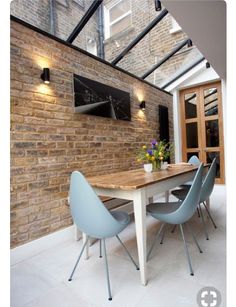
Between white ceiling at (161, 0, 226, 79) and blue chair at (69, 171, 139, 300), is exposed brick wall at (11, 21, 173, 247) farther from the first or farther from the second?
white ceiling at (161, 0, 226, 79)

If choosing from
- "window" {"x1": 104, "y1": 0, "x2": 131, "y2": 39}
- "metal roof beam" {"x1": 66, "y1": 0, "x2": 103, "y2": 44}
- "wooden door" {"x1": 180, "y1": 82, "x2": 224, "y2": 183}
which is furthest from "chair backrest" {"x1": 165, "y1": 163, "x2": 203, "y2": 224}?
"wooden door" {"x1": 180, "y1": 82, "x2": 224, "y2": 183}

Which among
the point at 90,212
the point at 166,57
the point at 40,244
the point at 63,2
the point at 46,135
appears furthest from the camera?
the point at 166,57

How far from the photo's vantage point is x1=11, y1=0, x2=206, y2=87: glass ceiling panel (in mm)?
2842

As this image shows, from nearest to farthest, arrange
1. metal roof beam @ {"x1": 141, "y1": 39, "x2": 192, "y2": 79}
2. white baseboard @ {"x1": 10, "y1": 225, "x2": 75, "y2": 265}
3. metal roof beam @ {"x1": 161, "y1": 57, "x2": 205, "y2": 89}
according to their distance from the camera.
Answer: white baseboard @ {"x1": 10, "y1": 225, "x2": 75, "y2": 265} → metal roof beam @ {"x1": 141, "y1": 39, "x2": 192, "y2": 79} → metal roof beam @ {"x1": 161, "y1": 57, "x2": 205, "y2": 89}

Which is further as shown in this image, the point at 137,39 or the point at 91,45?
the point at 137,39

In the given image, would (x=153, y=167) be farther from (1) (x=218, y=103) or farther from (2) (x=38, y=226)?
(1) (x=218, y=103)

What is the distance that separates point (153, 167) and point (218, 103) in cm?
347

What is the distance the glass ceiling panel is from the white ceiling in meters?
1.33

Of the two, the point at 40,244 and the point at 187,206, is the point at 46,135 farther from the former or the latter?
the point at 187,206

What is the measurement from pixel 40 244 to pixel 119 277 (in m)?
1.02

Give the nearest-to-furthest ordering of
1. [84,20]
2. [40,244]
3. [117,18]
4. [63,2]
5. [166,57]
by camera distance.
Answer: [40,244]
[84,20]
[63,2]
[117,18]
[166,57]

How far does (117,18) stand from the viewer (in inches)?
156

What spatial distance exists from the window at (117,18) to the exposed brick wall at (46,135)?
0.95 m

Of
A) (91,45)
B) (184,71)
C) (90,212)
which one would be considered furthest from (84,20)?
(184,71)
